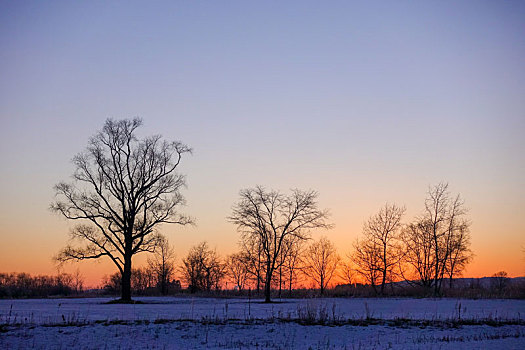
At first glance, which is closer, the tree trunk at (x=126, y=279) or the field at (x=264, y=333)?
the field at (x=264, y=333)

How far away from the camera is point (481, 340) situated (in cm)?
2017

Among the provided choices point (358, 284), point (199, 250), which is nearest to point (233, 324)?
point (358, 284)

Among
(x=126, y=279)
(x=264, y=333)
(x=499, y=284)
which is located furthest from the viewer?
(x=499, y=284)

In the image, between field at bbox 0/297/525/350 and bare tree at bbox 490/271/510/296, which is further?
bare tree at bbox 490/271/510/296

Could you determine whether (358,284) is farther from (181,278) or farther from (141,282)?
(141,282)

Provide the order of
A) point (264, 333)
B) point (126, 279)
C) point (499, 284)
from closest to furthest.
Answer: point (264, 333) → point (126, 279) → point (499, 284)

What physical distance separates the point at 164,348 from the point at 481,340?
40.4 ft

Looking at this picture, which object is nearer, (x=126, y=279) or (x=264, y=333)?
(x=264, y=333)

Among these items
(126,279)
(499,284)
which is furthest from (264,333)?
(499,284)

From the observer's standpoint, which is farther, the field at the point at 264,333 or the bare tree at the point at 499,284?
the bare tree at the point at 499,284

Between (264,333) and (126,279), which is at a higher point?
(126,279)

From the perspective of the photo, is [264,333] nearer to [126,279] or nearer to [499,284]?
[126,279]

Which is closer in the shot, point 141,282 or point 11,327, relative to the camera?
point 11,327

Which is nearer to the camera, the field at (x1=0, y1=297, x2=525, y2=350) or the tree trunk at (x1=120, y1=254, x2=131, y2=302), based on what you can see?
the field at (x1=0, y1=297, x2=525, y2=350)
